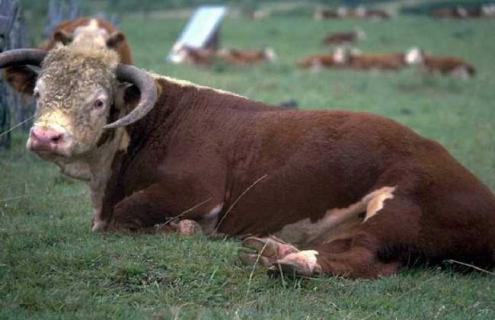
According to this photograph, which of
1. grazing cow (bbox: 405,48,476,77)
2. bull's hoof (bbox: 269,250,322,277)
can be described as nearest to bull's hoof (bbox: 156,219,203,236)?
bull's hoof (bbox: 269,250,322,277)

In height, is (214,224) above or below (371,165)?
below

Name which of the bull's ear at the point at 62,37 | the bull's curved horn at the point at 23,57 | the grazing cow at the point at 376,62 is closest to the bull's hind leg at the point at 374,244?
the bull's curved horn at the point at 23,57

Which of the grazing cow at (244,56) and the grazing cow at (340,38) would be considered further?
the grazing cow at (340,38)

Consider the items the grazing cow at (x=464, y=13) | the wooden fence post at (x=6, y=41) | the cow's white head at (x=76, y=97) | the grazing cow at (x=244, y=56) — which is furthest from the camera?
the grazing cow at (x=464, y=13)

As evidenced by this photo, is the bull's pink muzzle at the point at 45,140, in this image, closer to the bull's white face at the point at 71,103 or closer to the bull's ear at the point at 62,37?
the bull's white face at the point at 71,103

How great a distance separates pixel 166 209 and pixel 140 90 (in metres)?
0.91

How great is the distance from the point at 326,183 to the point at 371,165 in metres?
0.34

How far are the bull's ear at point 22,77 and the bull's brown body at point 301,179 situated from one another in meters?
0.95

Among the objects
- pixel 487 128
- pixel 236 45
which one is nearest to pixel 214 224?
pixel 487 128

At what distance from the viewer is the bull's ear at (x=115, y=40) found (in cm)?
1185

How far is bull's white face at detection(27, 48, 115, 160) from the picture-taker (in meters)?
6.57

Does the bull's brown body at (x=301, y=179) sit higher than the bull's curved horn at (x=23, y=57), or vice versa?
the bull's curved horn at (x=23, y=57)

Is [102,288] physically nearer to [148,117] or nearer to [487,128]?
[148,117]

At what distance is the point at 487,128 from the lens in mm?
13953
